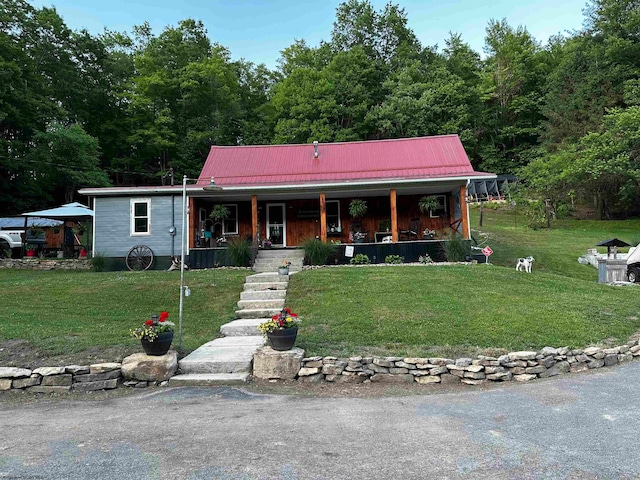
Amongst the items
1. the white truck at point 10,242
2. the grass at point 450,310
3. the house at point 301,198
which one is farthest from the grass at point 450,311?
the white truck at point 10,242

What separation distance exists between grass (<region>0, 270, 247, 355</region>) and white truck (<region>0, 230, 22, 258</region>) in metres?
8.33

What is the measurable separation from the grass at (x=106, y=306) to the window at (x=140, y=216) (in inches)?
96.4

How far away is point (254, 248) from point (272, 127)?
72.9ft

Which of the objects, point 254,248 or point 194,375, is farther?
point 254,248

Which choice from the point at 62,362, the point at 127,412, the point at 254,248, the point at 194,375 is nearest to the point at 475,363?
the point at 194,375

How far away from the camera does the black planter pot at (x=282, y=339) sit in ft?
19.5

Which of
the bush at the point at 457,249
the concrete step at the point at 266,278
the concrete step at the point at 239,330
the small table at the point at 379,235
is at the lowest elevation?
the concrete step at the point at 239,330

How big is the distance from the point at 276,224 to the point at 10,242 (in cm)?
1236

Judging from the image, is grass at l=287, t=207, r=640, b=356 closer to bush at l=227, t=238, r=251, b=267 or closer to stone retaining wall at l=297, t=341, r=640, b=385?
stone retaining wall at l=297, t=341, r=640, b=385

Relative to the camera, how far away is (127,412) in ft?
15.0

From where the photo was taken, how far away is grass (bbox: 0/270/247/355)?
698 centimetres

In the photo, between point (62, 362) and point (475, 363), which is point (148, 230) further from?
point (475, 363)

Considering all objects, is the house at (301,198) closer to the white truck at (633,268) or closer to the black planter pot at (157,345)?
the white truck at (633,268)

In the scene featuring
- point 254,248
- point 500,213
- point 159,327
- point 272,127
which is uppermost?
point 272,127
